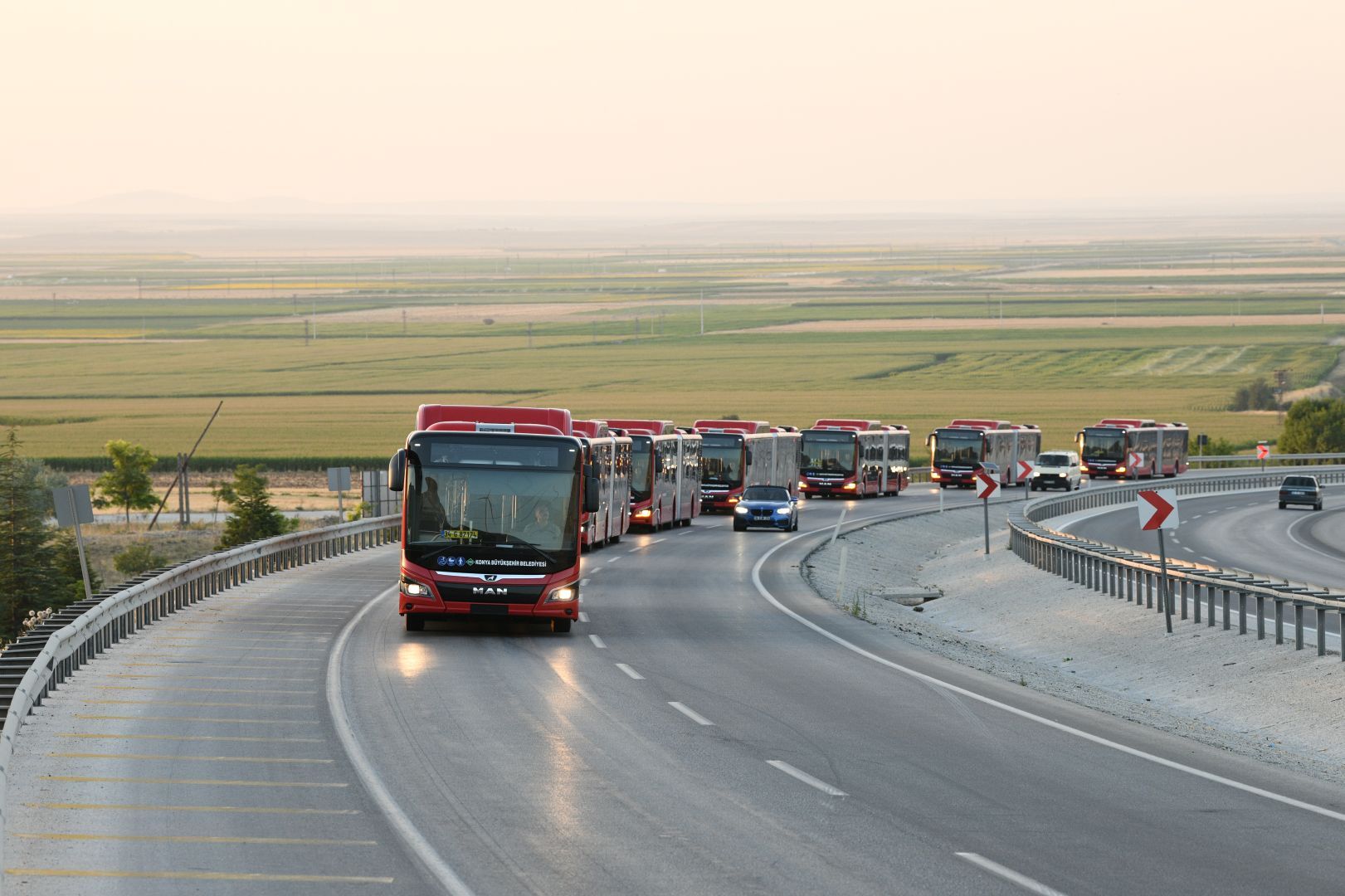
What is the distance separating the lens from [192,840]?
12391 mm

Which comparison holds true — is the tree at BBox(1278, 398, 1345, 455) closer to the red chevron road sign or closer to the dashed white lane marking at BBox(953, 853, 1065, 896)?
the red chevron road sign

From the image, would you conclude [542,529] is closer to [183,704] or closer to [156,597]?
[156,597]

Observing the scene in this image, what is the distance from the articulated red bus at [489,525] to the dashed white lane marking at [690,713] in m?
6.02

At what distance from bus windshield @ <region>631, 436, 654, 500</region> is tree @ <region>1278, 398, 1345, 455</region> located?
7507 centimetres

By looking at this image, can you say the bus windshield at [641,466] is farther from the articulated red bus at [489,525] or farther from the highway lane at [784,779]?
the highway lane at [784,779]

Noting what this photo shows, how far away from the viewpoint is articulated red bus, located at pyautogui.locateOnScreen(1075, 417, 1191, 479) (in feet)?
300

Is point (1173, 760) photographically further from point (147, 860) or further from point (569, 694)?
point (147, 860)

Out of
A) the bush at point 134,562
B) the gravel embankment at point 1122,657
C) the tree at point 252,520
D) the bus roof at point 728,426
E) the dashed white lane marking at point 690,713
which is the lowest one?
the bush at point 134,562

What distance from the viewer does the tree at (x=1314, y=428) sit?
11938cm

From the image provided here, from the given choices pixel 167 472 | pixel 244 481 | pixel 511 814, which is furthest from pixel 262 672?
pixel 167 472

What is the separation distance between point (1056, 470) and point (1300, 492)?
39.9 feet

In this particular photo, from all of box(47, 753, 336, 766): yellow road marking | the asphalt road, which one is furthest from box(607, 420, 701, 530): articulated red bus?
box(47, 753, 336, 766): yellow road marking

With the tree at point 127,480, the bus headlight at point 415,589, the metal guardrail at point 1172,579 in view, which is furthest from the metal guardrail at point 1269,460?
the bus headlight at point 415,589

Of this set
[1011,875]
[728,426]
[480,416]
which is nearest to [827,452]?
[728,426]
